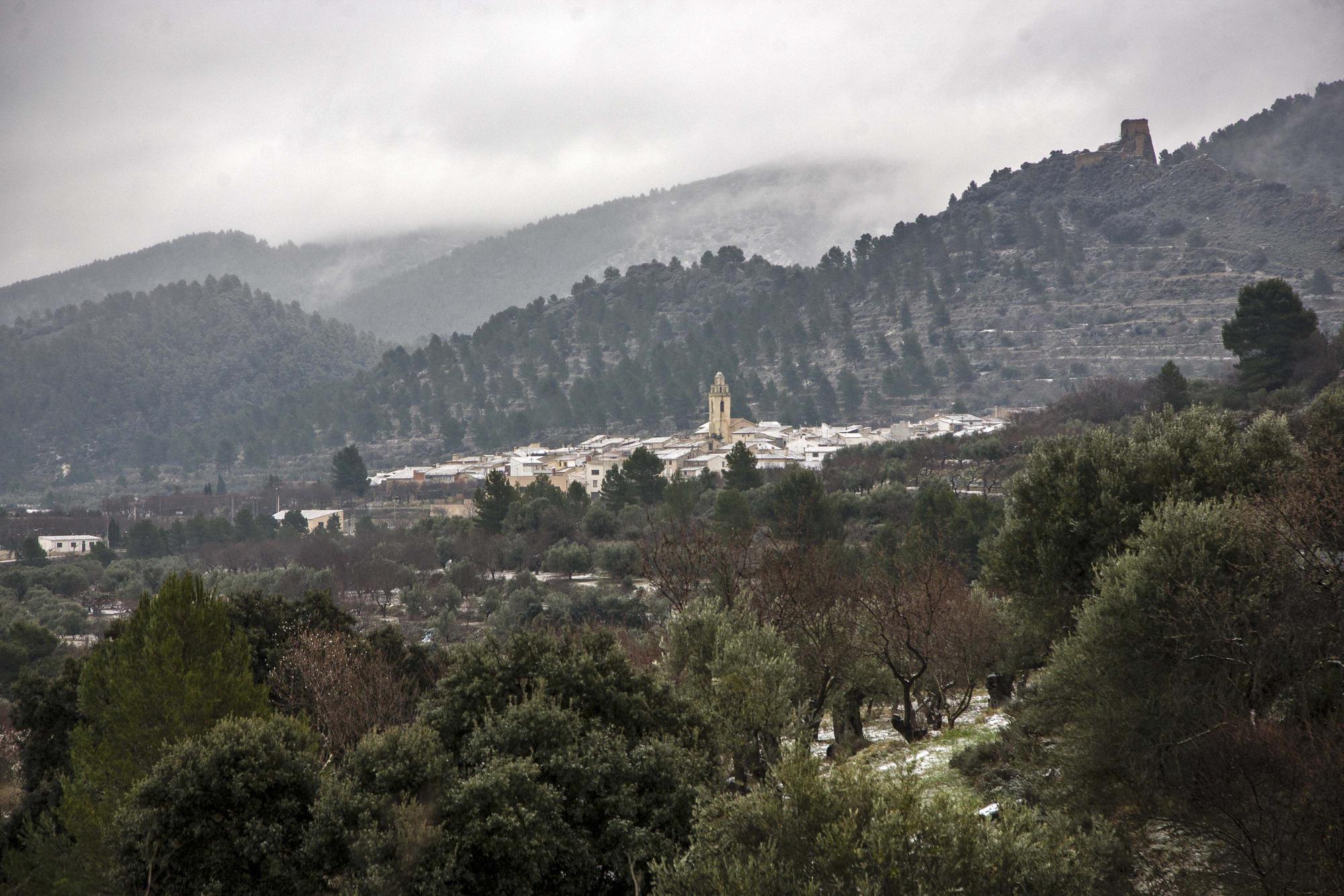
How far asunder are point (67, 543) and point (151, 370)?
100688 mm

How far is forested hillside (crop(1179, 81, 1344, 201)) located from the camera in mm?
139750

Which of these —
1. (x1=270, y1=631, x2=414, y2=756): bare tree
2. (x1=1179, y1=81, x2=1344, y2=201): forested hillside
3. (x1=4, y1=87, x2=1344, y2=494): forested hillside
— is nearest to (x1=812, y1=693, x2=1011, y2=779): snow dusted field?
(x1=270, y1=631, x2=414, y2=756): bare tree

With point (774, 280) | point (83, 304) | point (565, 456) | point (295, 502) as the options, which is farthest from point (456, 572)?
point (83, 304)

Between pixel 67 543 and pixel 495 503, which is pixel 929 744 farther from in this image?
pixel 67 543

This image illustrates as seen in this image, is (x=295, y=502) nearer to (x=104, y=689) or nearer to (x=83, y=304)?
(x=104, y=689)

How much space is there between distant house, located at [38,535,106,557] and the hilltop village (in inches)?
903

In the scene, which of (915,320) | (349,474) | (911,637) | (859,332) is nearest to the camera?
(911,637)

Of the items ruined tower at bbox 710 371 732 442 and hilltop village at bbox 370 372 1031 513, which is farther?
ruined tower at bbox 710 371 732 442

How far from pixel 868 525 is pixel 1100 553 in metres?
28.9

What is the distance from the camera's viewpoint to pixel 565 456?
9025 centimetres

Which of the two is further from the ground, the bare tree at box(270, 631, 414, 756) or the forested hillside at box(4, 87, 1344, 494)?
the forested hillside at box(4, 87, 1344, 494)

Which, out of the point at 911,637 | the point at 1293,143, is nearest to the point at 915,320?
the point at 1293,143

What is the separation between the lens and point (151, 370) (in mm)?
162250

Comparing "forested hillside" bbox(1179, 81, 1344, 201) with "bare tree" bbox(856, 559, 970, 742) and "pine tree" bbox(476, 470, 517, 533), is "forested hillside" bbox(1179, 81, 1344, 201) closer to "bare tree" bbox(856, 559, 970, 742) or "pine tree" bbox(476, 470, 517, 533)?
"pine tree" bbox(476, 470, 517, 533)
